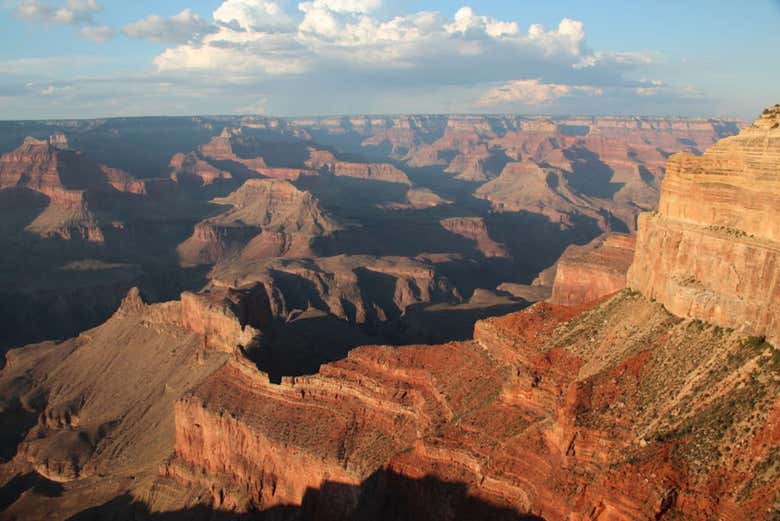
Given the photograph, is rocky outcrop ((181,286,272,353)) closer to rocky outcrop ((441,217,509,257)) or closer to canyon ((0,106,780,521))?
canyon ((0,106,780,521))

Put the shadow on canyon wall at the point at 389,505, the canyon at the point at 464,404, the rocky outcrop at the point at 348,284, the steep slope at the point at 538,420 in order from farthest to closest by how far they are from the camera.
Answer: the rocky outcrop at the point at 348,284
the shadow on canyon wall at the point at 389,505
the canyon at the point at 464,404
the steep slope at the point at 538,420

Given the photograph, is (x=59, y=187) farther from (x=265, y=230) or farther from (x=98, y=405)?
(x=98, y=405)

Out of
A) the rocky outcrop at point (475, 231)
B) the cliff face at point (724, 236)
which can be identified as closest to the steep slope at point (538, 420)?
the cliff face at point (724, 236)

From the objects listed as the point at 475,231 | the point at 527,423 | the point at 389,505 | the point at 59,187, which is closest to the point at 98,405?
the point at 389,505

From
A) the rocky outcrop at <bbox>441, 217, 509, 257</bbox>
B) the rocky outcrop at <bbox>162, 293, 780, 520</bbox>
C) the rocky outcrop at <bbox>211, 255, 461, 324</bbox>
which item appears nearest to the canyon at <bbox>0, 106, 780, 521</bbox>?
the rocky outcrop at <bbox>162, 293, 780, 520</bbox>

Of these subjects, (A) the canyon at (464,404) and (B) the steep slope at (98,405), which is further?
(B) the steep slope at (98,405)


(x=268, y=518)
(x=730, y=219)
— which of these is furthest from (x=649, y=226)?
(x=268, y=518)

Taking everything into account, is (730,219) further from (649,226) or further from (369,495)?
(369,495)

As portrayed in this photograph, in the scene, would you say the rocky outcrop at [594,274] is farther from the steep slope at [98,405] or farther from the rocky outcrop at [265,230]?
the rocky outcrop at [265,230]
